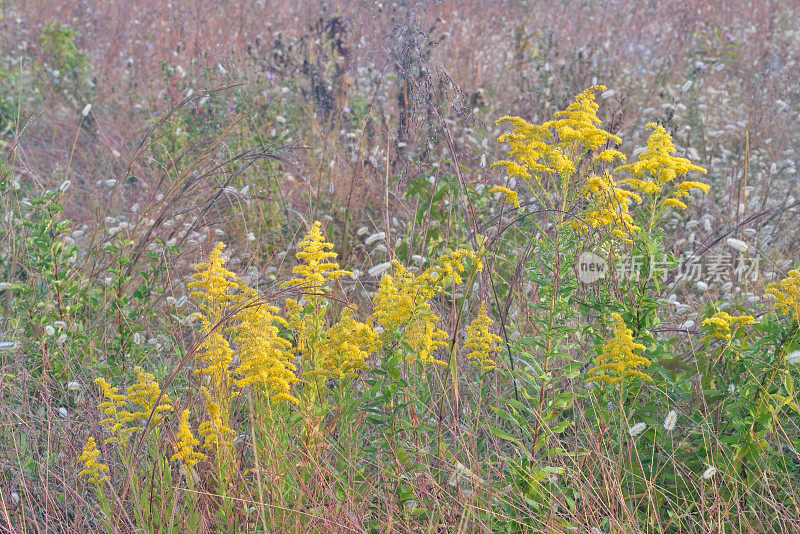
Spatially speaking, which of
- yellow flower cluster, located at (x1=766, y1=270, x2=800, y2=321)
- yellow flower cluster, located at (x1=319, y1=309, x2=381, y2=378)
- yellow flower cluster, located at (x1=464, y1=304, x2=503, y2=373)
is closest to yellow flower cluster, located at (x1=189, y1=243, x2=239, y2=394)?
yellow flower cluster, located at (x1=319, y1=309, x2=381, y2=378)

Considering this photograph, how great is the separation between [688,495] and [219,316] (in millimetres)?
1504

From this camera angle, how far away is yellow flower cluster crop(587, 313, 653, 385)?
1.95m

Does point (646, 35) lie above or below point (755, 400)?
above

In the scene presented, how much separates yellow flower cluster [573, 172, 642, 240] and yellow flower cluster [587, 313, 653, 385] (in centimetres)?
26

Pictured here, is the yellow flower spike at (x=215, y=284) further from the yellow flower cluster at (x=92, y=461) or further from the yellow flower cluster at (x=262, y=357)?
the yellow flower cluster at (x=92, y=461)

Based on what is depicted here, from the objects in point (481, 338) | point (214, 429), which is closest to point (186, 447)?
point (214, 429)

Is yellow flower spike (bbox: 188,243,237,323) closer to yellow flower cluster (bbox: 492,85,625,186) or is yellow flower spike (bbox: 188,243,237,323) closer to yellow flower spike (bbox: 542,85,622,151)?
yellow flower cluster (bbox: 492,85,625,186)

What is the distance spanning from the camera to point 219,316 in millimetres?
2076

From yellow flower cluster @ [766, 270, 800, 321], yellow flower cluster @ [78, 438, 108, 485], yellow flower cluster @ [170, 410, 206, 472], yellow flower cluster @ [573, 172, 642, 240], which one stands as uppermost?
yellow flower cluster @ [573, 172, 642, 240]

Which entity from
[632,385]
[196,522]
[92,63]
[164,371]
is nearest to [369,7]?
[164,371]

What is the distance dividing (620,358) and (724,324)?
0.97ft

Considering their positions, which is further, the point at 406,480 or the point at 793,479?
the point at 793,479

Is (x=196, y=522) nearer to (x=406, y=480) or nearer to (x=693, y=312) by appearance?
(x=406, y=480)

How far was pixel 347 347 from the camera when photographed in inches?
77.5
